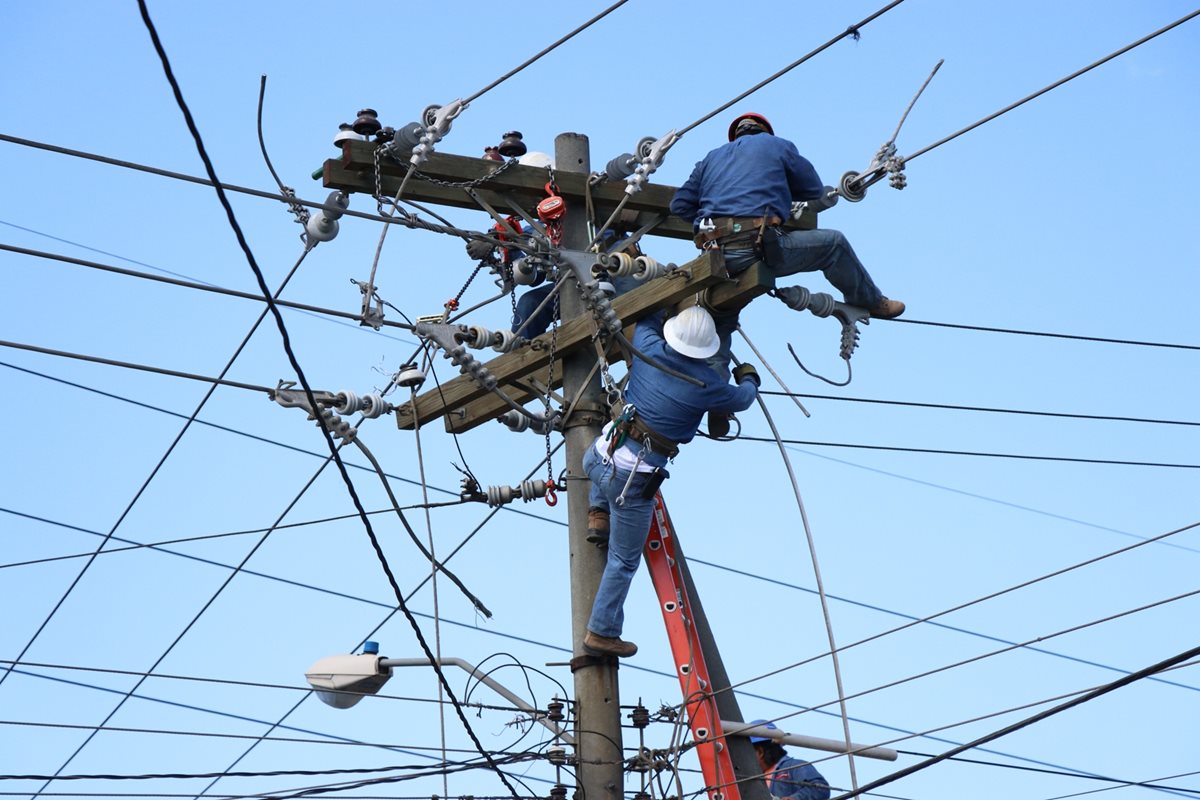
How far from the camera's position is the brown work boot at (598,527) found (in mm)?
9953

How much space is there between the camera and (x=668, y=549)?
10164 millimetres

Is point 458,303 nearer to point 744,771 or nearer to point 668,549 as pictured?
point 668,549

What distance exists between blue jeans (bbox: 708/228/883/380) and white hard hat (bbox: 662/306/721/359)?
0.14m

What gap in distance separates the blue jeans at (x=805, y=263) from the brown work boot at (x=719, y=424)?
0.86ft

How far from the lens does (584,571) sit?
998 cm

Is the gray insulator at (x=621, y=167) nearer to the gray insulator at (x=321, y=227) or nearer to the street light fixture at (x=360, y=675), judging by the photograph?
the gray insulator at (x=321, y=227)

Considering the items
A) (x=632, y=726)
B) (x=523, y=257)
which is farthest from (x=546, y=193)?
(x=632, y=726)

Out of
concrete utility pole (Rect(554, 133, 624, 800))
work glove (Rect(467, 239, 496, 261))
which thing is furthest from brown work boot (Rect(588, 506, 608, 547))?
work glove (Rect(467, 239, 496, 261))

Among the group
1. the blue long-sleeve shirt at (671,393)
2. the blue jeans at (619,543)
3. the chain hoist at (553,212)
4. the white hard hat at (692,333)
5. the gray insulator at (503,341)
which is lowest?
the blue jeans at (619,543)

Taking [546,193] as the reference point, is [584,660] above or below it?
below

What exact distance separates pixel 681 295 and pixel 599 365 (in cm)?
Answer: 69

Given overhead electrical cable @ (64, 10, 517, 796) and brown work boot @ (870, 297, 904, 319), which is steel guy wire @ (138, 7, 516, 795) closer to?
overhead electrical cable @ (64, 10, 517, 796)

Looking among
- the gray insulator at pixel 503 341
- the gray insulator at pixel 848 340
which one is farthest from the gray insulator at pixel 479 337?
the gray insulator at pixel 848 340

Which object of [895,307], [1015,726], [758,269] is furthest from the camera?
[895,307]
